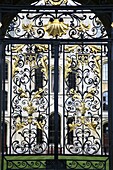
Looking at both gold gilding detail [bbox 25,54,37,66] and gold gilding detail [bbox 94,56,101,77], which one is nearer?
gold gilding detail [bbox 94,56,101,77]

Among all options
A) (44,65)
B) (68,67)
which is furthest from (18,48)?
(68,67)

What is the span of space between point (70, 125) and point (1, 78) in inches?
55.3

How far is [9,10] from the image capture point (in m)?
6.47

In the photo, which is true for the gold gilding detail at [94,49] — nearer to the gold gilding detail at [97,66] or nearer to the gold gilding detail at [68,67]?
the gold gilding detail at [97,66]

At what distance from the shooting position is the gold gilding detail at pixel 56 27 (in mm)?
6721

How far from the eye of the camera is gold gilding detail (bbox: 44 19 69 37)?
22.1 feet

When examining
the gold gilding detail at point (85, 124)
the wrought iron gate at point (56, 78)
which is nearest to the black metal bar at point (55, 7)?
the wrought iron gate at point (56, 78)

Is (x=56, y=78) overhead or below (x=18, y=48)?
below

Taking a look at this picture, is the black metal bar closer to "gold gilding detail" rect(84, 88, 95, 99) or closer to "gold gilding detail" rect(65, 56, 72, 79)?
"gold gilding detail" rect(65, 56, 72, 79)

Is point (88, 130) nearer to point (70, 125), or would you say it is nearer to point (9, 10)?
point (70, 125)

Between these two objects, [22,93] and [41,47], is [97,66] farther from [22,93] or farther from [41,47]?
[22,93]

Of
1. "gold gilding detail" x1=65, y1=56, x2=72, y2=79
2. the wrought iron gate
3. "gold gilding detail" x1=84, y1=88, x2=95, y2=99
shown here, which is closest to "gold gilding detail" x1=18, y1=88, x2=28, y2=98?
the wrought iron gate

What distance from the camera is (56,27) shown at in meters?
6.76

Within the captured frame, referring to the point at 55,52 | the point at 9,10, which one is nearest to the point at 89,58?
the point at 55,52
